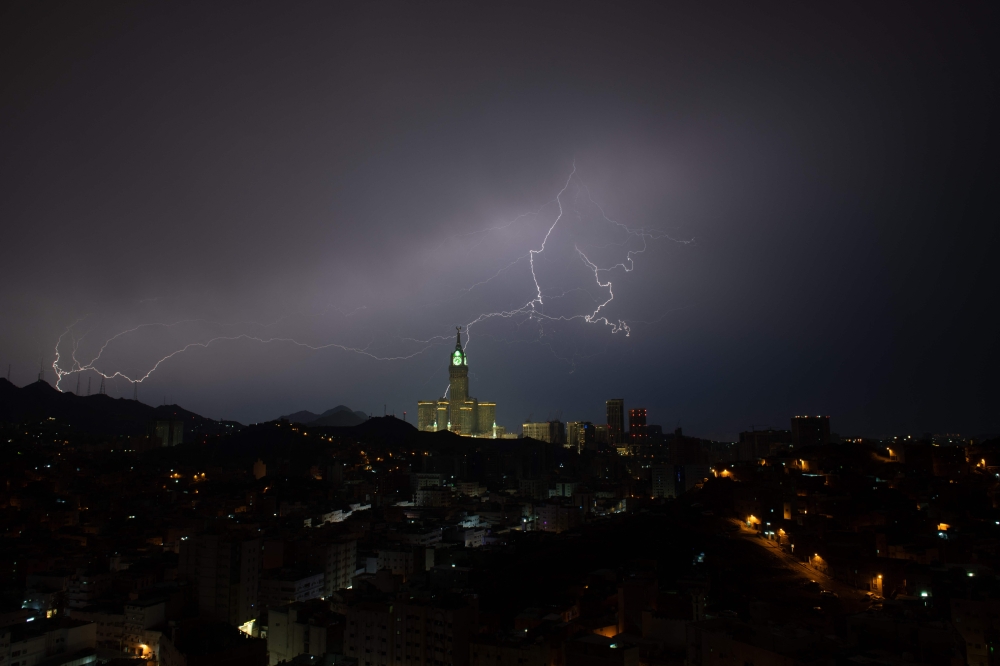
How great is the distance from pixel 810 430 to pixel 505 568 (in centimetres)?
4208

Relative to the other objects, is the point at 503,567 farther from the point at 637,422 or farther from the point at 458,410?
the point at 637,422

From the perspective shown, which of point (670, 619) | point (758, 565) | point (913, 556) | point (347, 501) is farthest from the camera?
point (347, 501)

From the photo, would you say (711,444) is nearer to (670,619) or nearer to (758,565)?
(758,565)

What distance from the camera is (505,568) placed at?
26.2 m

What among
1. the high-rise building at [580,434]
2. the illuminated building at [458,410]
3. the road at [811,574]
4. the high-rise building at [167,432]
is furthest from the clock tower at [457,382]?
the road at [811,574]

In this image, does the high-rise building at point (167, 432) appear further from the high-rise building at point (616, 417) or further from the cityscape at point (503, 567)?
the high-rise building at point (616, 417)

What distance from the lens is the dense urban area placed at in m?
15.3

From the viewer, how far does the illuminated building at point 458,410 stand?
86.3m

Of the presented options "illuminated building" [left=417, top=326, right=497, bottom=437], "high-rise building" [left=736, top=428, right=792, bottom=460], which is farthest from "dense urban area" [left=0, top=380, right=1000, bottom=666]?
"illuminated building" [left=417, top=326, right=497, bottom=437]

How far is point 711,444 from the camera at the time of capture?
299 ft

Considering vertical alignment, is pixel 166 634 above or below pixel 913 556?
below

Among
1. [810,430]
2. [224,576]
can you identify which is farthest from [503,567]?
[810,430]

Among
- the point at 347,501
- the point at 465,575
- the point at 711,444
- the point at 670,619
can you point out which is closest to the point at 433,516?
the point at 347,501

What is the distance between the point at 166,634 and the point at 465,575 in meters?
9.31
